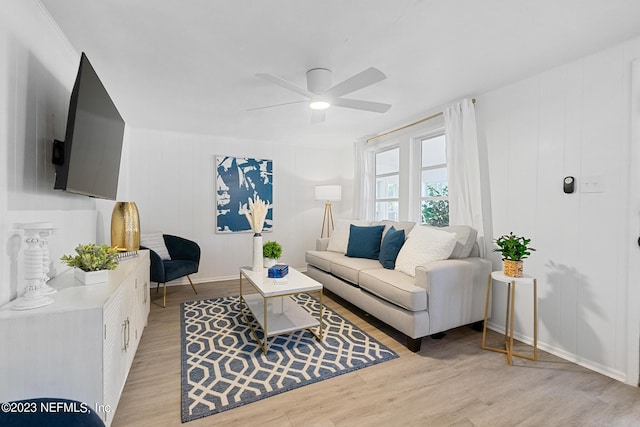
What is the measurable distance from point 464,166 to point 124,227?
10.9 feet

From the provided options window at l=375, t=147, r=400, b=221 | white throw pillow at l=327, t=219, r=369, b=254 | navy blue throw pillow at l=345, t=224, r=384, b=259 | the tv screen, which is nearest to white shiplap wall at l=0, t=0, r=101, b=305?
the tv screen

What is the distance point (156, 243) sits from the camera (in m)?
3.71

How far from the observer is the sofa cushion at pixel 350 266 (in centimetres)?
306

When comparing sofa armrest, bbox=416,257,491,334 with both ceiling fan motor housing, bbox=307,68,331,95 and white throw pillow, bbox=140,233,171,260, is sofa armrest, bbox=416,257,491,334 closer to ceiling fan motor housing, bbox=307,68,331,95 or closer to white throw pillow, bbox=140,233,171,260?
ceiling fan motor housing, bbox=307,68,331,95

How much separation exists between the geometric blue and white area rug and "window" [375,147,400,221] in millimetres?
2053

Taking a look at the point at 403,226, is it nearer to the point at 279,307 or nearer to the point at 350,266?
the point at 350,266

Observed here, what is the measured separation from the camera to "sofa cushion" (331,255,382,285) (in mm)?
3062

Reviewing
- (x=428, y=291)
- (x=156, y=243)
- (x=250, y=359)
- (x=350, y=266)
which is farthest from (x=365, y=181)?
(x=250, y=359)

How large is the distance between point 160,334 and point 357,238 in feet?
7.63

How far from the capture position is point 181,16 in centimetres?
171

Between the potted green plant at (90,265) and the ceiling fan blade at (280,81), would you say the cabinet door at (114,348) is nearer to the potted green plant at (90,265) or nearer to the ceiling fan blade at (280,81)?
the potted green plant at (90,265)

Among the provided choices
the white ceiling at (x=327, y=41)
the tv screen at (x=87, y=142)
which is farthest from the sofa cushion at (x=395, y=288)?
the tv screen at (x=87, y=142)

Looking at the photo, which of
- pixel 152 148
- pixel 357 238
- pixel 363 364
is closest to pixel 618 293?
pixel 363 364

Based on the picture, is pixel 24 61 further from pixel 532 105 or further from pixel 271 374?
pixel 532 105
